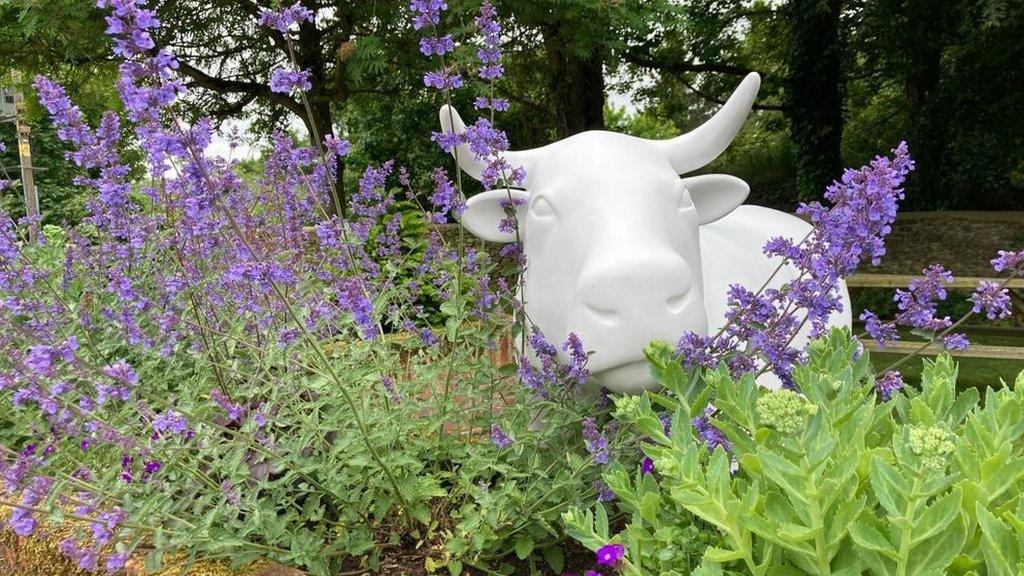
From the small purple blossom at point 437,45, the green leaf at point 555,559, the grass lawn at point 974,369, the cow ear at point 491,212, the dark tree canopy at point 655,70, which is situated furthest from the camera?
the grass lawn at point 974,369

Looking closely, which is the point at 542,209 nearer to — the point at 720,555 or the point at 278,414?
the point at 278,414

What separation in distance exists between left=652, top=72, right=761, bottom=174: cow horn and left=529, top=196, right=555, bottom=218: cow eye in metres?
0.57

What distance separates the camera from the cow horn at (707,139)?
9.04 ft

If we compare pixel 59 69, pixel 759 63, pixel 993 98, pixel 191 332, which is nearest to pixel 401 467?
pixel 191 332

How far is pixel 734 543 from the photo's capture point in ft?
4.25

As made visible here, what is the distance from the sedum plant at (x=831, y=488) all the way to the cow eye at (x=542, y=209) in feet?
2.66

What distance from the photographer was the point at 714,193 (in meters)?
2.67

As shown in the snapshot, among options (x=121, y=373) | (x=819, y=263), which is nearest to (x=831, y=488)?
(x=819, y=263)

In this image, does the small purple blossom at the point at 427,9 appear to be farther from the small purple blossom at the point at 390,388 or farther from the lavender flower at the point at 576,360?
Result: the small purple blossom at the point at 390,388

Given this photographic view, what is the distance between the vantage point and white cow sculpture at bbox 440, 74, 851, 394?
2051mm

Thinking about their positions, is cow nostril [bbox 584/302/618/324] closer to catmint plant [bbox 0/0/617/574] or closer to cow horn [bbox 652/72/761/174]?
catmint plant [bbox 0/0/617/574]

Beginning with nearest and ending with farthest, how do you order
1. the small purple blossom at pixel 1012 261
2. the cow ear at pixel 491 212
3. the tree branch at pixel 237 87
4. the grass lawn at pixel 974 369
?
the small purple blossom at pixel 1012 261 < the cow ear at pixel 491 212 < the grass lawn at pixel 974 369 < the tree branch at pixel 237 87

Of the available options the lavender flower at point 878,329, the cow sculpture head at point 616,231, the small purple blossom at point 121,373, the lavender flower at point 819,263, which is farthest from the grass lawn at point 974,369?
the small purple blossom at point 121,373

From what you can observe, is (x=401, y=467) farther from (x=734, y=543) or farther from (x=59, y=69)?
(x=59, y=69)
